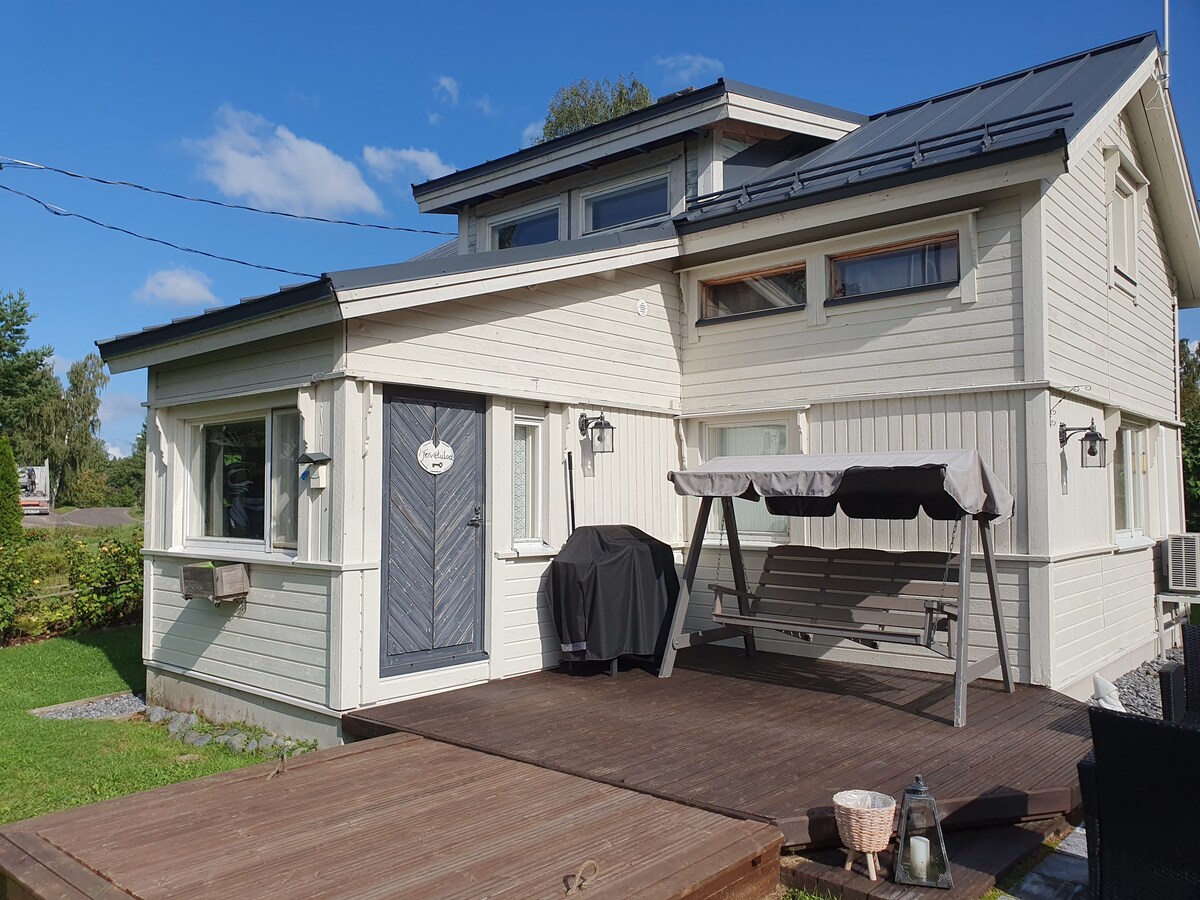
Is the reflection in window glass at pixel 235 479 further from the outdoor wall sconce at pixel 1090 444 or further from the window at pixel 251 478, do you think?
the outdoor wall sconce at pixel 1090 444

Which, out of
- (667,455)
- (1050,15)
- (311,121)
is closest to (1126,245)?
(667,455)

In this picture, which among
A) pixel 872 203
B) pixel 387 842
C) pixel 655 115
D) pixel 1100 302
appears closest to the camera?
pixel 387 842

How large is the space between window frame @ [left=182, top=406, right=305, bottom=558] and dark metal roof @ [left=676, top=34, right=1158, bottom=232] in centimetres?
422

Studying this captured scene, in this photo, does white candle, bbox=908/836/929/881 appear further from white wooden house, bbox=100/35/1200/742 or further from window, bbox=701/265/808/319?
window, bbox=701/265/808/319

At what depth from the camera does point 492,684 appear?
677 cm

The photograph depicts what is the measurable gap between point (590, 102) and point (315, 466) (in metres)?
19.1

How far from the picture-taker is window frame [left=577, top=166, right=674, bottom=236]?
9.93m

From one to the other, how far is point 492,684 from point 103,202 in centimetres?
992

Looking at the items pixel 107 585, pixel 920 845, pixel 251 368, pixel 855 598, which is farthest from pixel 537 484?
pixel 107 585

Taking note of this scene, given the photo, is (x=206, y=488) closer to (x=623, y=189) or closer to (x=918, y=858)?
(x=623, y=189)

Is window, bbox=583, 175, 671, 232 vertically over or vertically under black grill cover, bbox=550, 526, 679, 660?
over

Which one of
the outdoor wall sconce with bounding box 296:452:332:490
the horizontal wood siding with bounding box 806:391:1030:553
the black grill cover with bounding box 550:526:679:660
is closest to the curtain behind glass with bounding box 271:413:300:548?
the outdoor wall sconce with bounding box 296:452:332:490

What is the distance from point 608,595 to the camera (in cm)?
690

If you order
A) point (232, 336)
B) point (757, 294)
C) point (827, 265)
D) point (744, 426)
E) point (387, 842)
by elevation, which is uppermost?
point (827, 265)
